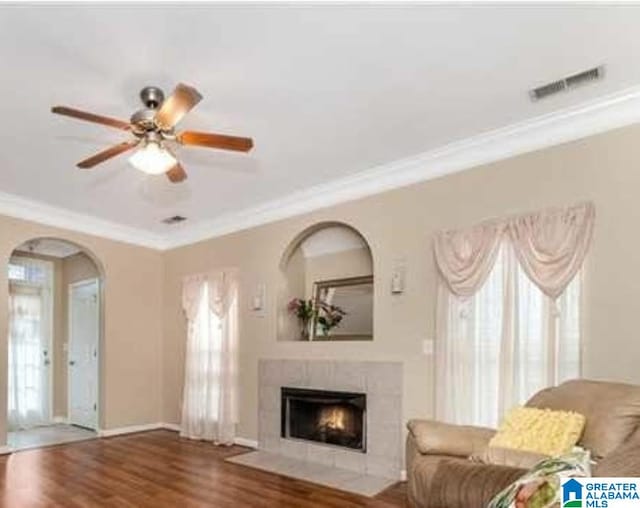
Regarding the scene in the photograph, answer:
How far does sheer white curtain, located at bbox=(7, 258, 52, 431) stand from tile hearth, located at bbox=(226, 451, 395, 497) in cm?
396

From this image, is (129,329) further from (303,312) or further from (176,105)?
(176,105)

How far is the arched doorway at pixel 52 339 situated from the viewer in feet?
23.4

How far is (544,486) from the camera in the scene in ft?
3.80

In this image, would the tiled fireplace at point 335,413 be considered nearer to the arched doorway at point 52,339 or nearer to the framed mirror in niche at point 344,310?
the framed mirror in niche at point 344,310

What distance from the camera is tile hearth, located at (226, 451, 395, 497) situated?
4.06 m

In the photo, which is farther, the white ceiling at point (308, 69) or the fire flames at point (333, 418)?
the fire flames at point (333, 418)

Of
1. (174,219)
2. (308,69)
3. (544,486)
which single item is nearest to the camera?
(544,486)

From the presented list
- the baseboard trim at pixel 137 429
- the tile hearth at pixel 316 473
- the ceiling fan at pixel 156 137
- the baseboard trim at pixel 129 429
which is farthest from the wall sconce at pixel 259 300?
the ceiling fan at pixel 156 137

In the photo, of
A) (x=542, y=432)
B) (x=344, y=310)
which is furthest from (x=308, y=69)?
(x=344, y=310)

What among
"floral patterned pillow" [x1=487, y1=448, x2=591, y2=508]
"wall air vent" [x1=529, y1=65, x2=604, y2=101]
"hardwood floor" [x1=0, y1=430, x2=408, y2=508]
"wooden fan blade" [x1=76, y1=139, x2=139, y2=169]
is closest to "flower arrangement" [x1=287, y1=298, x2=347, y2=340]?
"hardwood floor" [x1=0, y1=430, x2=408, y2=508]

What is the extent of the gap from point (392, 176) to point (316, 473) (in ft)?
9.04

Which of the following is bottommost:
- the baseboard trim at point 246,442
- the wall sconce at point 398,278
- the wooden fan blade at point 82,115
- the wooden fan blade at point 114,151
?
the baseboard trim at point 246,442

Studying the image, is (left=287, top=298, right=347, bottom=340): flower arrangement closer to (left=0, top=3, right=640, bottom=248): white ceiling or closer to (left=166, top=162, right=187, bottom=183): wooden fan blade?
(left=0, top=3, right=640, bottom=248): white ceiling

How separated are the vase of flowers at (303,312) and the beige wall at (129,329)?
7.93 feet
